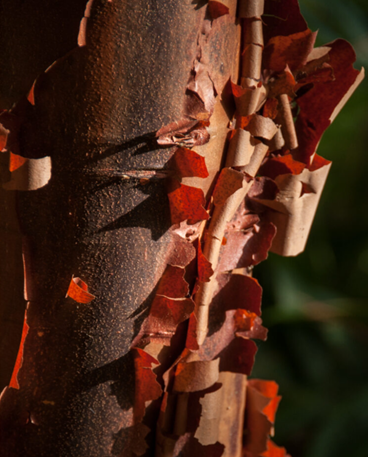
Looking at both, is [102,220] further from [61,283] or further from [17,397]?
[17,397]

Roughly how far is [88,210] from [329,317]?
1.02 meters

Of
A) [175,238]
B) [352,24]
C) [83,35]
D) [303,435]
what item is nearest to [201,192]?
[175,238]

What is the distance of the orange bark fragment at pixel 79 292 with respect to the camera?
0.40m

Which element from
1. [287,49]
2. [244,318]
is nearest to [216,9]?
[287,49]

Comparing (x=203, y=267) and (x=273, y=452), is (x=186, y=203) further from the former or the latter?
(x=273, y=452)

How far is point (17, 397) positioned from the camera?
17.1 inches

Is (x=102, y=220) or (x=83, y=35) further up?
(x=83, y=35)

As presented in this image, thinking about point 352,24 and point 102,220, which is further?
point 352,24

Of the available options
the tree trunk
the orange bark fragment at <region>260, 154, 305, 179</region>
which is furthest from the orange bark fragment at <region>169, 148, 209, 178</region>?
the orange bark fragment at <region>260, 154, 305, 179</region>

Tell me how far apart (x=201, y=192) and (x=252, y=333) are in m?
0.19

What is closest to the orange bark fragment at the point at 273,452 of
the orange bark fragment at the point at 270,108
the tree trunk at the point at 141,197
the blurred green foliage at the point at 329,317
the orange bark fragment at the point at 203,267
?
the tree trunk at the point at 141,197

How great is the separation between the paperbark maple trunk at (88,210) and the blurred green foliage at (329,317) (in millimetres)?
890

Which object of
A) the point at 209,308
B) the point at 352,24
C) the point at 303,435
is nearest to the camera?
the point at 209,308

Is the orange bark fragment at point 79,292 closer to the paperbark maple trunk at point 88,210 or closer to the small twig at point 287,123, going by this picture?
the paperbark maple trunk at point 88,210
